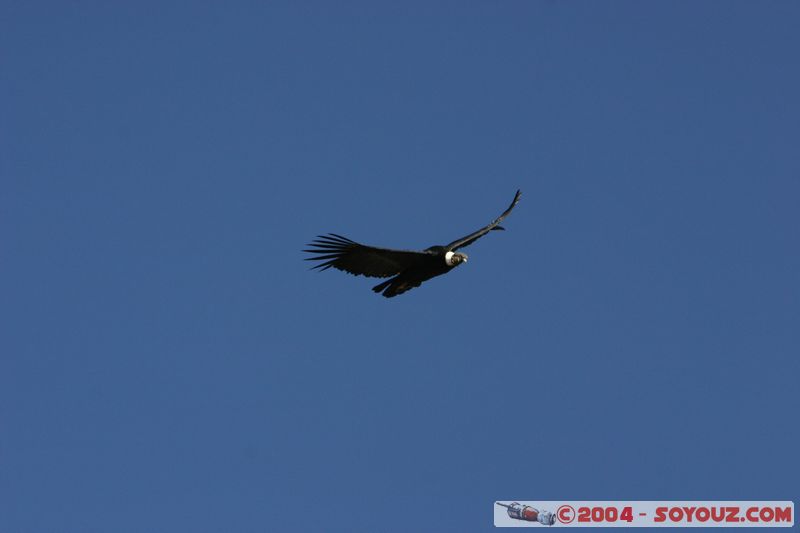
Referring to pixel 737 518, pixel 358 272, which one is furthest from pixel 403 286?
pixel 737 518

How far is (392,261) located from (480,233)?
4240 millimetres

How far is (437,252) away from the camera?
152 feet

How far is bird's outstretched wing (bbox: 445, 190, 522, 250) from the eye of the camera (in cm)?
4759

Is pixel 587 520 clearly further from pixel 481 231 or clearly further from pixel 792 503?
pixel 481 231

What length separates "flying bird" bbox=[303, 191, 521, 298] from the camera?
4528 centimetres

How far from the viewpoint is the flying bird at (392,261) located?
45.3m

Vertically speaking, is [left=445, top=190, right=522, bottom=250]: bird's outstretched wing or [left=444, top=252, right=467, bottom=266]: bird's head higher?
[left=445, top=190, right=522, bottom=250]: bird's outstretched wing

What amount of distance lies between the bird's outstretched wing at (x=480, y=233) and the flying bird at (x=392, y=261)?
0.03 meters

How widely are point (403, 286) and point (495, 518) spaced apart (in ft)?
41.4

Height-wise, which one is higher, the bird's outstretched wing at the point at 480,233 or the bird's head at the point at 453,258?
the bird's outstretched wing at the point at 480,233

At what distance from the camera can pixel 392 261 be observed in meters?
46.2

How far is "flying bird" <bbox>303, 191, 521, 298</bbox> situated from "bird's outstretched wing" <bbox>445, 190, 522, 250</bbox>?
0.11 ft

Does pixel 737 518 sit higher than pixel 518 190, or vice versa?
pixel 518 190

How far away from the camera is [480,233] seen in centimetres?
4912
